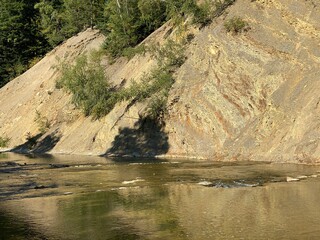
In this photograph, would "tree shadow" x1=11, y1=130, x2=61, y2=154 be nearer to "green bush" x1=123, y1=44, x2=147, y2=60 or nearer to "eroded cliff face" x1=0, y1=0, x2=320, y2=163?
"eroded cliff face" x1=0, y1=0, x2=320, y2=163

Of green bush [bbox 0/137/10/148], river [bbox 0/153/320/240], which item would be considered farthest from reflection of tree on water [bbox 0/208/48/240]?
green bush [bbox 0/137/10/148]

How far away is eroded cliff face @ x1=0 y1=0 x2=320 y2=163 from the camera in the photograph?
3322 cm

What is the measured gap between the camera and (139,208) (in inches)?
709

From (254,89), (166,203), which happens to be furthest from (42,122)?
(166,203)

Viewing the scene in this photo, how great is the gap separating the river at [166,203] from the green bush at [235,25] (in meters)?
13.6

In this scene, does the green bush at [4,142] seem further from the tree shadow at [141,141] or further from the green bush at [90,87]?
the tree shadow at [141,141]

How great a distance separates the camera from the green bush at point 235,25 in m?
40.6

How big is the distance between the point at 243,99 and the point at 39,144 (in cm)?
2654

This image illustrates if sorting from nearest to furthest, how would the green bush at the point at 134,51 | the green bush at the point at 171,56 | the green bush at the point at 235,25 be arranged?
the green bush at the point at 235,25
the green bush at the point at 171,56
the green bush at the point at 134,51

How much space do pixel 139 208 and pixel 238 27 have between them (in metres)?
25.6

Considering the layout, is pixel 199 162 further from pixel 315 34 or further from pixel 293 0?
pixel 293 0

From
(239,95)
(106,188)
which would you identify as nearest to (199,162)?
(239,95)

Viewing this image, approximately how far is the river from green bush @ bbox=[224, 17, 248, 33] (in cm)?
1362

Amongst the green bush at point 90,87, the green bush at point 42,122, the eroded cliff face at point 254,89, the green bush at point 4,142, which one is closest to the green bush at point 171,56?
the eroded cliff face at point 254,89
